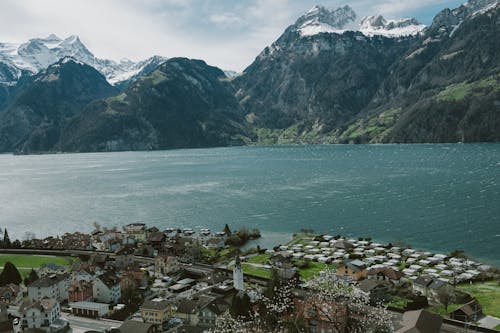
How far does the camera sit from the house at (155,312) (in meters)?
57.8

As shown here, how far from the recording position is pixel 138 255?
3848 inches

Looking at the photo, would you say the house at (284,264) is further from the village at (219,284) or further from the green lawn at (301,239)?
the green lawn at (301,239)

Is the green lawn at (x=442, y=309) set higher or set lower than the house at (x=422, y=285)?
lower

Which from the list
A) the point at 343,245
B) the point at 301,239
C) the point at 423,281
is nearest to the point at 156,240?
the point at 301,239

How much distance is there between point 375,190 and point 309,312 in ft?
411

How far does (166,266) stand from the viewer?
8269 centimetres

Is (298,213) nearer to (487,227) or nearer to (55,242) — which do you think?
(487,227)

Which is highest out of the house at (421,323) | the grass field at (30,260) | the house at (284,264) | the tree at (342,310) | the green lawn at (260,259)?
the tree at (342,310)

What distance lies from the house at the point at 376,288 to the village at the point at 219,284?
22 centimetres

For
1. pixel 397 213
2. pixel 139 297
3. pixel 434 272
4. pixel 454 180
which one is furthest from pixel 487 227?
pixel 139 297

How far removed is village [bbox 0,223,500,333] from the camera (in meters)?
52.5

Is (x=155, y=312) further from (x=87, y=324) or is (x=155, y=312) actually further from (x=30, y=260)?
(x=30, y=260)

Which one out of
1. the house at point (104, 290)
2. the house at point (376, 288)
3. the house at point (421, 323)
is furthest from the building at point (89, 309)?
the house at point (421, 323)

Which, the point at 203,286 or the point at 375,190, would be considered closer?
the point at 203,286
